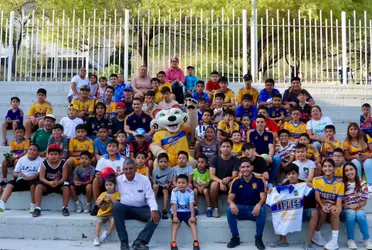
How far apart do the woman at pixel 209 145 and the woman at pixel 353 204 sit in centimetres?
216

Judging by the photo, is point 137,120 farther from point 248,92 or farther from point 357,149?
point 357,149

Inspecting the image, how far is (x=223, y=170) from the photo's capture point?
22.1 feet

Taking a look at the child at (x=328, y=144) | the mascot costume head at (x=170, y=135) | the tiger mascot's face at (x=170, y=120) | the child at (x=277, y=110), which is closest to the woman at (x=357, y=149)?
the child at (x=328, y=144)

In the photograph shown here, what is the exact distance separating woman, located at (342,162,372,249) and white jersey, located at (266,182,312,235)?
1.83 ft

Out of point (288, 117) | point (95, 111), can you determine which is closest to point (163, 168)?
point (95, 111)

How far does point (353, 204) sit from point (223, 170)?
75.4 inches

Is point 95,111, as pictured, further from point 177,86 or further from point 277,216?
point 277,216

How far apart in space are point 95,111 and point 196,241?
12.8 feet

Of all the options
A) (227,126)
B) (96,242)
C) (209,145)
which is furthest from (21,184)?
(227,126)

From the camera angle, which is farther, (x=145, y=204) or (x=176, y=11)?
(x=176, y=11)

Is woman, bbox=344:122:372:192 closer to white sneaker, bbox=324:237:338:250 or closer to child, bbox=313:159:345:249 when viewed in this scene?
child, bbox=313:159:345:249

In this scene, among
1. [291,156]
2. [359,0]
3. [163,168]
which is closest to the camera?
[163,168]

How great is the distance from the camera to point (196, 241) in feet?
19.1

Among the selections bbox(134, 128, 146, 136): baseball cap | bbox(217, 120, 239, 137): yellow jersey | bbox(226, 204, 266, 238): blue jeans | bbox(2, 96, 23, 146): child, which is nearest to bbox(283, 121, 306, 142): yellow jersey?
bbox(217, 120, 239, 137): yellow jersey
